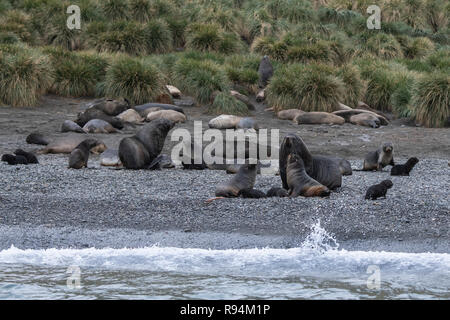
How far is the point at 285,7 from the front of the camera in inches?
953

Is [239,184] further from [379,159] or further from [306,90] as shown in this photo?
[306,90]

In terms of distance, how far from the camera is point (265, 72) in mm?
17812

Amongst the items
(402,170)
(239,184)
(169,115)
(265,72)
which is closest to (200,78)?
(265,72)

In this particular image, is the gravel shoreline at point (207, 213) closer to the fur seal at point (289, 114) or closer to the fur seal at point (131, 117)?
the fur seal at point (131, 117)

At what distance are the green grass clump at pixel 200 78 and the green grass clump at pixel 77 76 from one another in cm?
174

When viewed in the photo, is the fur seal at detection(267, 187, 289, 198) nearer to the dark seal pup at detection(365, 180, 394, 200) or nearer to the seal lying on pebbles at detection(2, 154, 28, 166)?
the dark seal pup at detection(365, 180, 394, 200)

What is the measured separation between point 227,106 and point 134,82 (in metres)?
2.17

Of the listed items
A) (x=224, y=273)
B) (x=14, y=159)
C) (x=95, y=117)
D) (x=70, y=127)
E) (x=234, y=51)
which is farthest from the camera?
(x=234, y=51)

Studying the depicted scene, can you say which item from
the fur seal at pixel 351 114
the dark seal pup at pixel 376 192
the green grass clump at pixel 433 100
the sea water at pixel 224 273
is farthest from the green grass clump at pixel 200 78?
the sea water at pixel 224 273

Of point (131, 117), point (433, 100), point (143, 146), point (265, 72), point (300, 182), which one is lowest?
point (300, 182)

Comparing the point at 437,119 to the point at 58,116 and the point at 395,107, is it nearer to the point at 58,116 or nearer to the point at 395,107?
the point at 395,107

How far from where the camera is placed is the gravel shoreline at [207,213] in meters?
7.46

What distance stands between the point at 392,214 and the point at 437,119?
7.47 m

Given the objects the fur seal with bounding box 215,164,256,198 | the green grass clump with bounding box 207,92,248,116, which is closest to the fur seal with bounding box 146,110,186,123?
the green grass clump with bounding box 207,92,248,116
